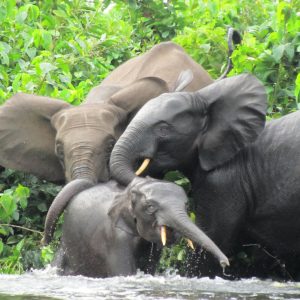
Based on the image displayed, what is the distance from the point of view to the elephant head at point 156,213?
8.05 metres

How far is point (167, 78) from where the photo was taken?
10469 millimetres

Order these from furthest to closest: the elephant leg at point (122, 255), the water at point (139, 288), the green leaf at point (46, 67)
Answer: the green leaf at point (46, 67)
the elephant leg at point (122, 255)
the water at point (139, 288)

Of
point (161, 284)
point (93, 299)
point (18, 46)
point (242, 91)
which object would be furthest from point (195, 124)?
point (18, 46)

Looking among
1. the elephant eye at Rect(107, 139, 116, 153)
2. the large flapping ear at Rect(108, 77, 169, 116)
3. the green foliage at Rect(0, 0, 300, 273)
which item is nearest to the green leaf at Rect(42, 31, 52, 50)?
the green foliage at Rect(0, 0, 300, 273)

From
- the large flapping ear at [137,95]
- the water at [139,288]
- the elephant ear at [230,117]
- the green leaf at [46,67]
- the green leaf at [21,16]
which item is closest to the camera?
the water at [139,288]

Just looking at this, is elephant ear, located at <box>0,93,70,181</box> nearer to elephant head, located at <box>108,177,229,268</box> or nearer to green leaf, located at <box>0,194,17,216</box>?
green leaf, located at <box>0,194,17,216</box>

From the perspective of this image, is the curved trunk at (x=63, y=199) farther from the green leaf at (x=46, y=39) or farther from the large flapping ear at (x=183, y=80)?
the green leaf at (x=46, y=39)

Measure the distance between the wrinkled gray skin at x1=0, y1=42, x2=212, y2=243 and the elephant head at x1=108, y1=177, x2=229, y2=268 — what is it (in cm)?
53

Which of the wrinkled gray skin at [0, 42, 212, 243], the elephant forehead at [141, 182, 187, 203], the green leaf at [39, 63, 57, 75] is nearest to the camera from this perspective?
the elephant forehead at [141, 182, 187, 203]

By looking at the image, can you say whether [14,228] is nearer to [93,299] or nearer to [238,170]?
[238,170]

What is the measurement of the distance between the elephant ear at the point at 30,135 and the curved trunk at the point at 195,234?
1972 millimetres

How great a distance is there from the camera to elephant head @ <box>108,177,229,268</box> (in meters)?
8.05

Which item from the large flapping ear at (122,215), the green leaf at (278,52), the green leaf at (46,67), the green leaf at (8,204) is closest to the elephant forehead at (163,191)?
the large flapping ear at (122,215)

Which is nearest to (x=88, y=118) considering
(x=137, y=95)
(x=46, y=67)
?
(x=137, y=95)
